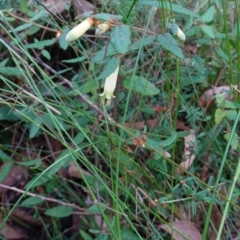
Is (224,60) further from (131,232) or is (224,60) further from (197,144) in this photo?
(131,232)

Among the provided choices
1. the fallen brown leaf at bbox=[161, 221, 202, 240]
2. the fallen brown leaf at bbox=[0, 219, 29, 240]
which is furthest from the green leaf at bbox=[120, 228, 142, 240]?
the fallen brown leaf at bbox=[0, 219, 29, 240]

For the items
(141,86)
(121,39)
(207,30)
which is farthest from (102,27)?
(207,30)

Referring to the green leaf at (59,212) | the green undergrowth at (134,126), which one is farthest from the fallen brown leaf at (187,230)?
the green leaf at (59,212)

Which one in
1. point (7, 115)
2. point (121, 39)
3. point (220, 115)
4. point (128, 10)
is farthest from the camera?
point (7, 115)

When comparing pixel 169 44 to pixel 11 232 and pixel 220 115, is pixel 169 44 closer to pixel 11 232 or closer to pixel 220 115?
pixel 220 115

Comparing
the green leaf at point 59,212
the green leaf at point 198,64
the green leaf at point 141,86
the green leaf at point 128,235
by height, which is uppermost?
the green leaf at point 141,86

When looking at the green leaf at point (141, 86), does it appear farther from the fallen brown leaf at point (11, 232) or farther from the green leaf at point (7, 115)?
the fallen brown leaf at point (11, 232)
